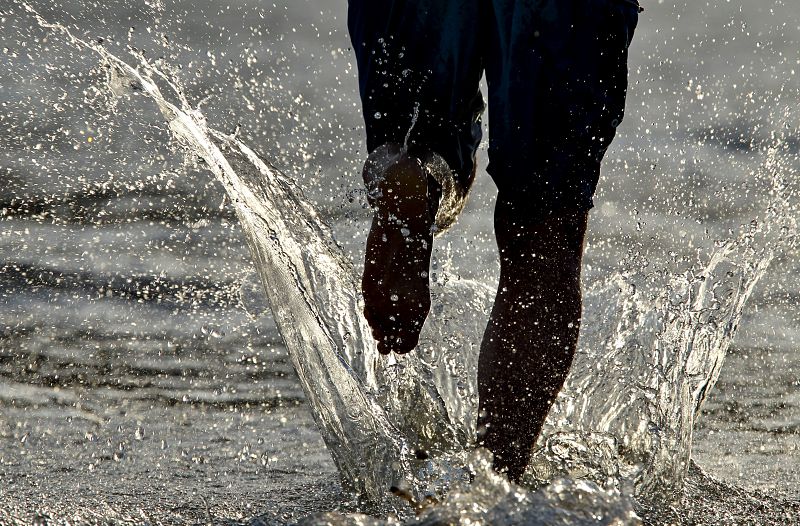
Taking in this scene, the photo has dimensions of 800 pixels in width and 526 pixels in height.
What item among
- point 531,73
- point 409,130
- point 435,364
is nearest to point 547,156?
point 531,73

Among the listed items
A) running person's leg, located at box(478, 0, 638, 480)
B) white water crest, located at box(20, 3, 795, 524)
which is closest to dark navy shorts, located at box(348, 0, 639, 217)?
running person's leg, located at box(478, 0, 638, 480)

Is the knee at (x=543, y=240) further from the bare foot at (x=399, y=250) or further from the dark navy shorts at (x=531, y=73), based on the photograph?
the bare foot at (x=399, y=250)

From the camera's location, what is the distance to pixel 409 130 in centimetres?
200

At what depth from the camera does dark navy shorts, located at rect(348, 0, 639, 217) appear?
1808mm

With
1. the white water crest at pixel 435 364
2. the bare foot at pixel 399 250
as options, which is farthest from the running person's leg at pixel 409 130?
the white water crest at pixel 435 364

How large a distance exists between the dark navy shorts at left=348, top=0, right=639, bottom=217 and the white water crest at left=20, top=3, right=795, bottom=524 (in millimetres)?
529

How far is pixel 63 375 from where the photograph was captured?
348 centimetres

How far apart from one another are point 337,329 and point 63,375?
5.35 ft

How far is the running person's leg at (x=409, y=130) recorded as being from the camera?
1868 millimetres

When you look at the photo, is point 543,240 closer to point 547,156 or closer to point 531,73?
point 547,156

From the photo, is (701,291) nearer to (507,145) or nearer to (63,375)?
(507,145)

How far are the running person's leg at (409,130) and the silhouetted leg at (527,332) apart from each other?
0.18 metres

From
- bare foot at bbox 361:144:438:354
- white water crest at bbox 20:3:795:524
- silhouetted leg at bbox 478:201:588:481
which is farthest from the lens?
white water crest at bbox 20:3:795:524

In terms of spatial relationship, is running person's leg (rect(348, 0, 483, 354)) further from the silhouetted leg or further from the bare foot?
the silhouetted leg
